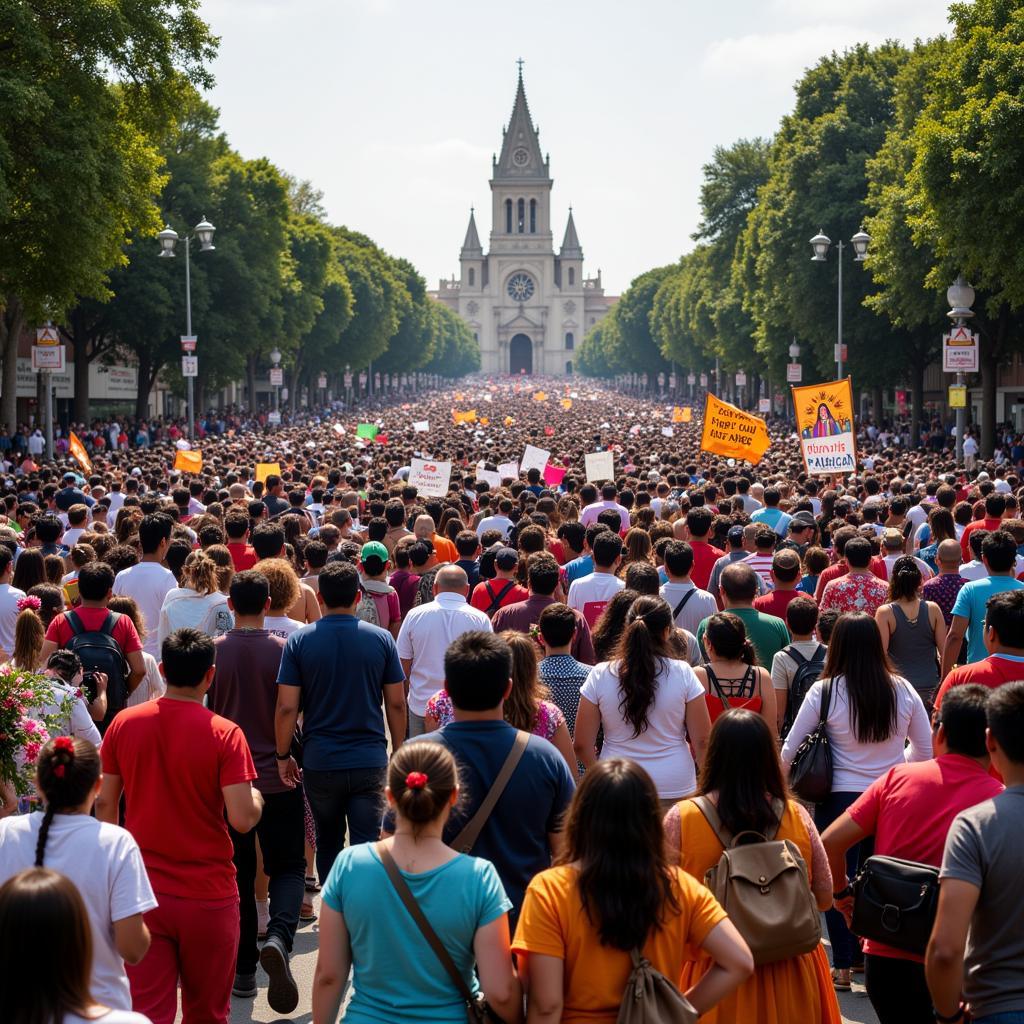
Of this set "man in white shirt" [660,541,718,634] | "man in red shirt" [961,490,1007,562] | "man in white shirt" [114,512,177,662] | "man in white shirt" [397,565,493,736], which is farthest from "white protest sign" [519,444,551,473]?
"man in white shirt" [397,565,493,736]

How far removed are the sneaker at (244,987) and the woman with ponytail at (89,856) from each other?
269 cm

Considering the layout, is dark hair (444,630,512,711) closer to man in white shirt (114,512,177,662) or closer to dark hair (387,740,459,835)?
dark hair (387,740,459,835)

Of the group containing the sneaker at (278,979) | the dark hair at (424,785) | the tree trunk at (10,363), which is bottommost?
the sneaker at (278,979)

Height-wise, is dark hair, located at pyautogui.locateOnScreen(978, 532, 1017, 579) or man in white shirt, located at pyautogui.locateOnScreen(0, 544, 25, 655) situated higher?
dark hair, located at pyautogui.locateOnScreen(978, 532, 1017, 579)

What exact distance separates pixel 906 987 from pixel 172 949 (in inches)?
101

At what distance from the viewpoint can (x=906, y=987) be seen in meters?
5.01

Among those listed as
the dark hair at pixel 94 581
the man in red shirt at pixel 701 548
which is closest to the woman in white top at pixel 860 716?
the dark hair at pixel 94 581

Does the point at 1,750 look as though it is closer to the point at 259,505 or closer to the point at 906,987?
the point at 906,987

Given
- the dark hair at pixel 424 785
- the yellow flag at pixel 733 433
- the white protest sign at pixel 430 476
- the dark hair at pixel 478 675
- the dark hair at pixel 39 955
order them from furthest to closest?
the yellow flag at pixel 733 433, the white protest sign at pixel 430 476, the dark hair at pixel 478 675, the dark hair at pixel 424 785, the dark hair at pixel 39 955

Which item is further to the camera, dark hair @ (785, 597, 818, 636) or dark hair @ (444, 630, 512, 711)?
dark hair @ (785, 597, 818, 636)

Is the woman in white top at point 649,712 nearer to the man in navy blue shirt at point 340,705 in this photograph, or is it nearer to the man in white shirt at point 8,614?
the man in navy blue shirt at point 340,705

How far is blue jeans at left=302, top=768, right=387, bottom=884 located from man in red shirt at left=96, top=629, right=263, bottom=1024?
1.38 metres

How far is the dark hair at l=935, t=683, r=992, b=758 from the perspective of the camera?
16.3 feet

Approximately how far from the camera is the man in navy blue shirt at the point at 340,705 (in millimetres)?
7062
